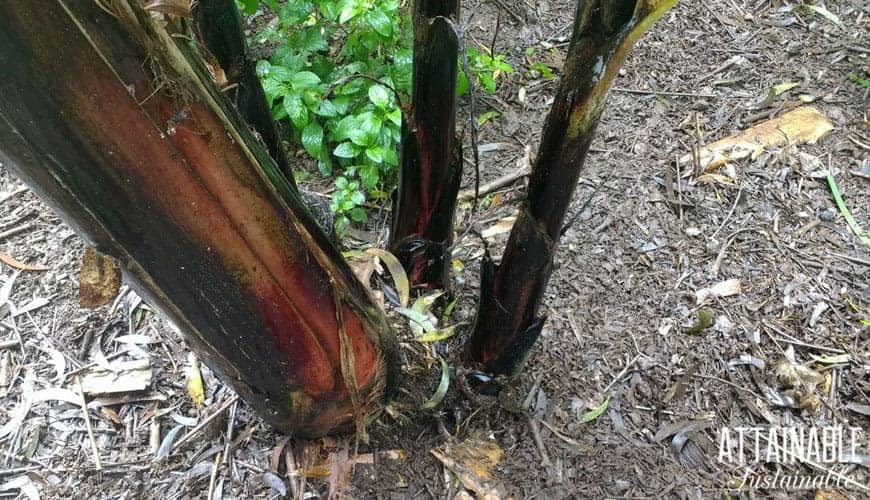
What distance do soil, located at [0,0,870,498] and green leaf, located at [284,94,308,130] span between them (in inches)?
18.5

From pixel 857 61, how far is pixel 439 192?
60.7 inches

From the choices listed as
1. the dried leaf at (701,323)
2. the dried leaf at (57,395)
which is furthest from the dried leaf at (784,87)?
the dried leaf at (57,395)

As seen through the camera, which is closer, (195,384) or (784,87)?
(195,384)

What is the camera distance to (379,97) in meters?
1.43

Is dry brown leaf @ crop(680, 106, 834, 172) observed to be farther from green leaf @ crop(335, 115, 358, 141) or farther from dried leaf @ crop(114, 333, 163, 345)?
dried leaf @ crop(114, 333, 163, 345)

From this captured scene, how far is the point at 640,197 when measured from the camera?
1.55m

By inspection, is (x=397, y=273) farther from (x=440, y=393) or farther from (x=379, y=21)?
(x=379, y=21)

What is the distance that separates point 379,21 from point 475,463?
0.97 m

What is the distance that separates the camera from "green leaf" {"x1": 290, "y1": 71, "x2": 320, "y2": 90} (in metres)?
1.48

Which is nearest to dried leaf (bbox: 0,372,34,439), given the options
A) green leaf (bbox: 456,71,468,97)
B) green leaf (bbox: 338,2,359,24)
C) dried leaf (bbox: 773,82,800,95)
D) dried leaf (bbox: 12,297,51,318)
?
dried leaf (bbox: 12,297,51,318)

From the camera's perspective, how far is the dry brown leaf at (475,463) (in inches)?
39.8

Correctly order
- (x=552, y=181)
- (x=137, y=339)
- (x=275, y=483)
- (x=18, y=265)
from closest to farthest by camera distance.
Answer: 1. (x=552, y=181)
2. (x=275, y=483)
3. (x=137, y=339)
4. (x=18, y=265)

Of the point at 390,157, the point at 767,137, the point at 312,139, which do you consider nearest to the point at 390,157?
the point at 390,157

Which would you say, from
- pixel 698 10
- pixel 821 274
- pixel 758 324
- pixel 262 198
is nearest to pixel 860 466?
pixel 758 324
